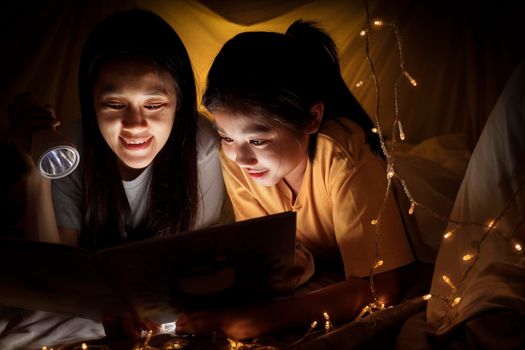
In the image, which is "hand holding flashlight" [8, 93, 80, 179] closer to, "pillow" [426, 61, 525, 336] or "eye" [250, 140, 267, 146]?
"eye" [250, 140, 267, 146]

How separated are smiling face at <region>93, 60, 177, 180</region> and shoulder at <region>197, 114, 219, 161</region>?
0.14 meters

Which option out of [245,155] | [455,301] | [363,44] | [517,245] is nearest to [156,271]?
[245,155]

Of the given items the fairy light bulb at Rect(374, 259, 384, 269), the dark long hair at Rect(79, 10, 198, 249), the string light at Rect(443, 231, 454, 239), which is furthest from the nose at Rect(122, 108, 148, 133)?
the string light at Rect(443, 231, 454, 239)

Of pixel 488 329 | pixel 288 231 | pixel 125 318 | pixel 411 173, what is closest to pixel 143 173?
pixel 125 318

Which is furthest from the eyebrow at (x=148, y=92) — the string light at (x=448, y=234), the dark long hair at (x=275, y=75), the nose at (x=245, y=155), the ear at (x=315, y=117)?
the string light at (x=448, y=234)

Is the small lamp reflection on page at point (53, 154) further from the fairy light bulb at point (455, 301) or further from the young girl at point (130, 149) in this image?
the fairy light bulb at point (455, 301)

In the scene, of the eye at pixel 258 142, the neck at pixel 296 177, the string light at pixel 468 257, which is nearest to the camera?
the string light at pixel 468 257

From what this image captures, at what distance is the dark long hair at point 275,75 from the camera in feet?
4.13

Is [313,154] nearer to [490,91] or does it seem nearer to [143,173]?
[143,173]

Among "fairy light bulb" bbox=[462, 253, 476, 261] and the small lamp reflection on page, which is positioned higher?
the small lamp reflection on page

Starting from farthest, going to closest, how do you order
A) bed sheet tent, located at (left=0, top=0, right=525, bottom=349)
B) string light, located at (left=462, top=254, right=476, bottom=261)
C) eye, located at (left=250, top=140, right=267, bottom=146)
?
bed sheet tent, located at (left=0, top=0, right=525, bottom=349) < eye, located at (left=250, top=140, right=267, bottom=146) < string light, located at (left=462, top=254, right=476, bottom=261)

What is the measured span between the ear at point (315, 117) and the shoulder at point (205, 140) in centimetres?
31

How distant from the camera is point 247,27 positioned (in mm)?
1772

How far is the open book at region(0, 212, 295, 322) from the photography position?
1.08 meters
